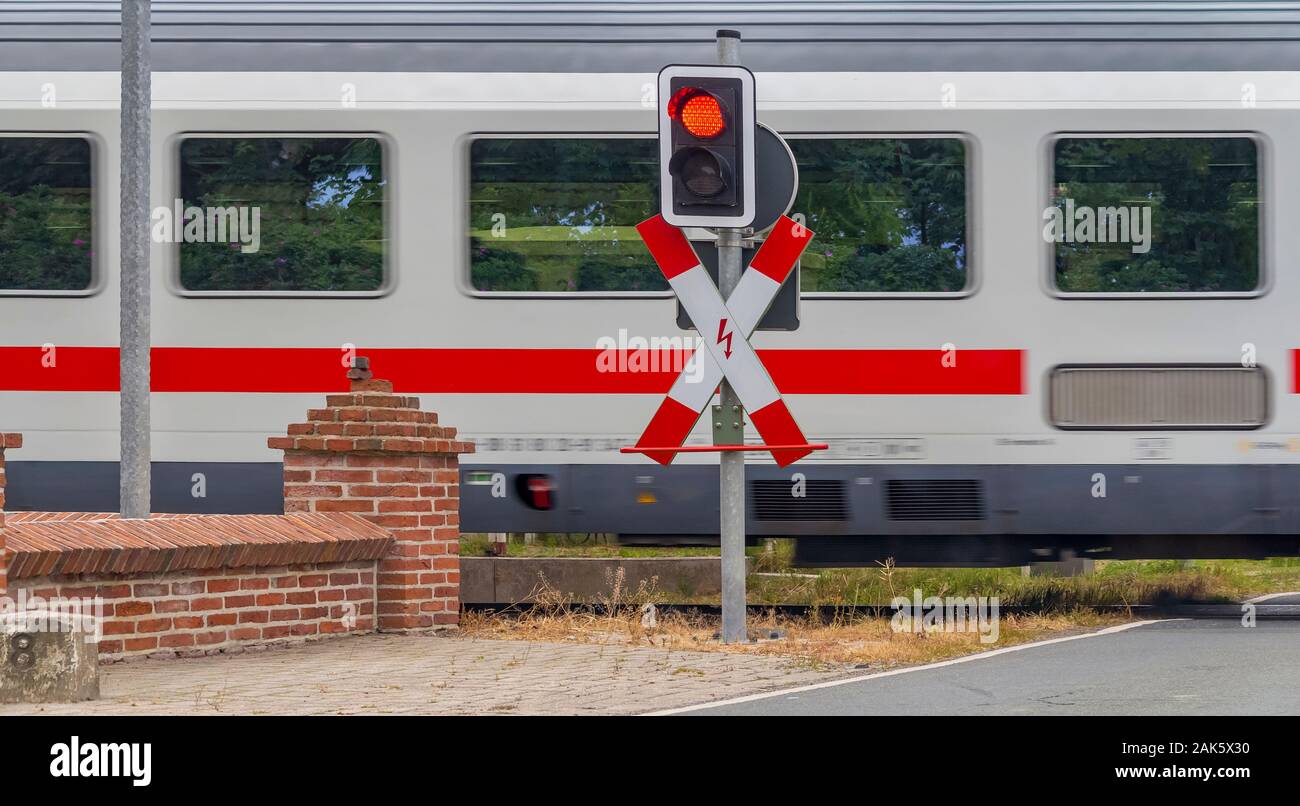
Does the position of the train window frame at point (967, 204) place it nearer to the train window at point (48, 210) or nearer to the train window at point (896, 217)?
the train window at point (896, 217)

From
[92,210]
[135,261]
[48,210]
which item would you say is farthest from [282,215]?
[135,261]

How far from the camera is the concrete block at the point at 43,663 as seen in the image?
21.7ft

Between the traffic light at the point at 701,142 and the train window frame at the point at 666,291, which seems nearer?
the traffic light at the point at 701,142

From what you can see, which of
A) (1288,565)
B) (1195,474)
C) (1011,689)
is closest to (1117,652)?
(1011,689)

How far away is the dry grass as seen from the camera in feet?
28.7

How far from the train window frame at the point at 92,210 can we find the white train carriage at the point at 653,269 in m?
0.02

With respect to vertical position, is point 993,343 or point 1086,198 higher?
point 1086,198

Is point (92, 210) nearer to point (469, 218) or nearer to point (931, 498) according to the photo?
point (469, 218)

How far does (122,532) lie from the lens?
815cm

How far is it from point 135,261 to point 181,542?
1.68m

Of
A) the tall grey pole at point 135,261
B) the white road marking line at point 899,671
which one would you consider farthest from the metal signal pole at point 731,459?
the tall grey pole at point 135,261

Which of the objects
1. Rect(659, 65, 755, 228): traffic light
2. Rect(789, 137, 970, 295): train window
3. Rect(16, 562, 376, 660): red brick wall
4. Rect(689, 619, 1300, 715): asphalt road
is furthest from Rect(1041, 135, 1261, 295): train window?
Rect(16, 562, 376, 660): red brick wall

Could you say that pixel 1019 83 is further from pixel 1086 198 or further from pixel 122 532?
pixel 122 532
